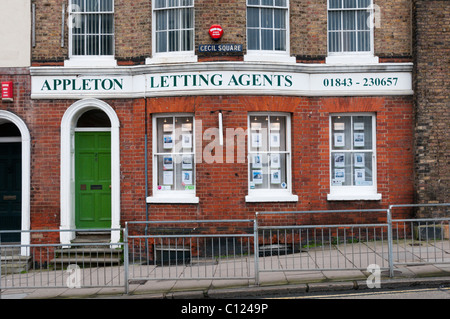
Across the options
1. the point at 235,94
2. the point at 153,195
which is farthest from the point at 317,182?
the point at 153,195

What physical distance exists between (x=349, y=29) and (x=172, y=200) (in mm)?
6323

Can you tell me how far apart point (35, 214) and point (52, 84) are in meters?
3.31

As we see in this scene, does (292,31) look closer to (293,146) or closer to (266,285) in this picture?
(293,146)

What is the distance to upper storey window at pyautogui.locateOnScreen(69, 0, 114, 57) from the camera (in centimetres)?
1188

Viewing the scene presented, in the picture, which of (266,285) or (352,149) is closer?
(266,285)

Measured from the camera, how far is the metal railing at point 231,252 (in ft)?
28.7

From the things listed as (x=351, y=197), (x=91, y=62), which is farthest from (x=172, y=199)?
(x=351, y=197)

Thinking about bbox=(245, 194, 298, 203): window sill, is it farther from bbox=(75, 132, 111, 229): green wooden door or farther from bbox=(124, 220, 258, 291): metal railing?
bbox=(75, 132, 111, 229): green wooden door

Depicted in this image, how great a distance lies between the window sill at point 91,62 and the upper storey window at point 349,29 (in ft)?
18.5

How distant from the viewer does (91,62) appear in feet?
38.6

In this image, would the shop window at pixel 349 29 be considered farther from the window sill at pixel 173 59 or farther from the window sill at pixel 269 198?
the window sill at pixel 269 198

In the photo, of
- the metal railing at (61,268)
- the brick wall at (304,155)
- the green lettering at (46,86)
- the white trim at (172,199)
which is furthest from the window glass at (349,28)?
the metal railing at (61,268)
